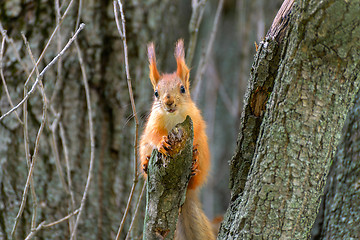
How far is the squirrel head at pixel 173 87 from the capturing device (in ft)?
6.91

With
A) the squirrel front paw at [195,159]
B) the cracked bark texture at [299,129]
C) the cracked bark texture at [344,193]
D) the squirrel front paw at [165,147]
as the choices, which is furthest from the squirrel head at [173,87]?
the cracked bark texture at [344,193]

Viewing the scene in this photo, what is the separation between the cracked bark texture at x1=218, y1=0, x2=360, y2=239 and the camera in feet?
4.99

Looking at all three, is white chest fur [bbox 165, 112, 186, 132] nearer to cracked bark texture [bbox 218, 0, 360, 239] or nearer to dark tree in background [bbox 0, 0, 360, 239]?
dark tree in background [bbox 0, 0, 360, 239]

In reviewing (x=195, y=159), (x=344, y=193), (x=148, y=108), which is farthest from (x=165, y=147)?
(x=148, y=108)

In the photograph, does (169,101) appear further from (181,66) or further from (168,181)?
(168,181)

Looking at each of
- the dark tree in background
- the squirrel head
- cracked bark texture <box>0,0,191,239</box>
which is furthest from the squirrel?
cracked bark texture <box>0,0,191,239</box>

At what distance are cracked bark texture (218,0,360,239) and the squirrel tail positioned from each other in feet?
1.94

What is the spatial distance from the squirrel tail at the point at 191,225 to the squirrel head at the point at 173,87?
1.53 feet

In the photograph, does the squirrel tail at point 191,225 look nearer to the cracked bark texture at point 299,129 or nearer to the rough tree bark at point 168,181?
the rough tree bark at point 168,181

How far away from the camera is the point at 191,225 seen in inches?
86.6

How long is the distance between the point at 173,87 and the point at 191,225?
72 cm

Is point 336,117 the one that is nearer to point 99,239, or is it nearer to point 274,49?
point 274,49

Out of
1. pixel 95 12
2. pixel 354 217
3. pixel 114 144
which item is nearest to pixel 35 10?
pixel 95 12

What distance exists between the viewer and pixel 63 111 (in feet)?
9.56
